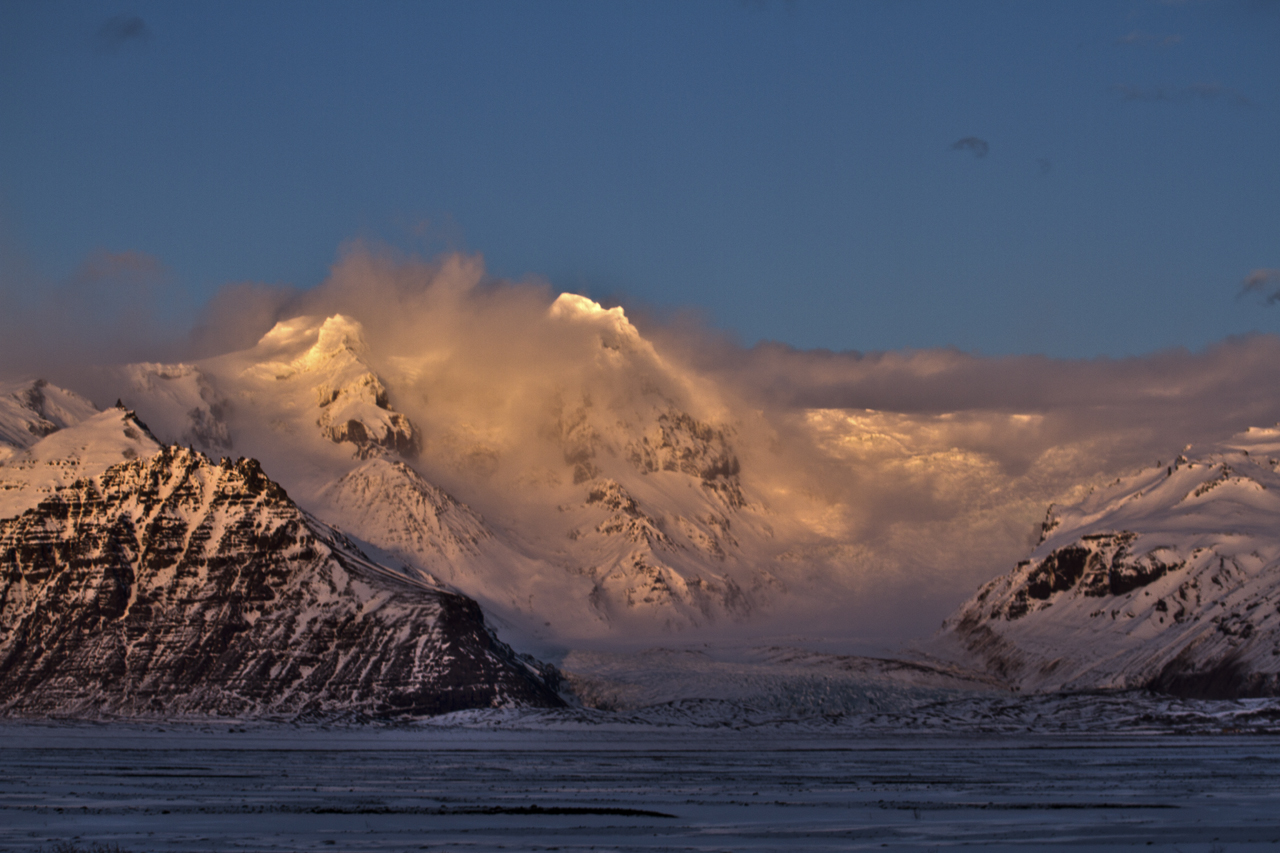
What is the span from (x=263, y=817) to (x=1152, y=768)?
9522cm

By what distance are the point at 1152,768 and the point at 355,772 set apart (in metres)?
80.9

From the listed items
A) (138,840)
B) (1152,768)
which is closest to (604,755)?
(1152,768)

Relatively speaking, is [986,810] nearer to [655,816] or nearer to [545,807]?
[655,816]

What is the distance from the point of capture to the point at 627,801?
114625 mm

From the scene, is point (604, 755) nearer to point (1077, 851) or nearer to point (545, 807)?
point (545, 807)

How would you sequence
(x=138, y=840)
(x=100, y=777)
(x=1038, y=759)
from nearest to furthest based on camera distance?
1. (x=138, y=840)
2. (x=100, y=777)
3. (x=1038, y=759)

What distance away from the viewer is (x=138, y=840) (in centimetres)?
8700

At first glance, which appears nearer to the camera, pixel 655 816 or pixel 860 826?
pixel 860 826

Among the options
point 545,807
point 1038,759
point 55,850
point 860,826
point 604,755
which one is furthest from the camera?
point 604,755

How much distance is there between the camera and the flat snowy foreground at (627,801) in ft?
290

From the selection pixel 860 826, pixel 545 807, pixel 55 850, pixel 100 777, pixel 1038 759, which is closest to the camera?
pixel 55 850

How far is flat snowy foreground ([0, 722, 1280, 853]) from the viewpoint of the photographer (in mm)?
88500

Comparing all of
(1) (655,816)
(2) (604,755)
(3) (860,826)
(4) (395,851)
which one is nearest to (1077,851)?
(3) (860,826)

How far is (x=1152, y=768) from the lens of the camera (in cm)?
15525
